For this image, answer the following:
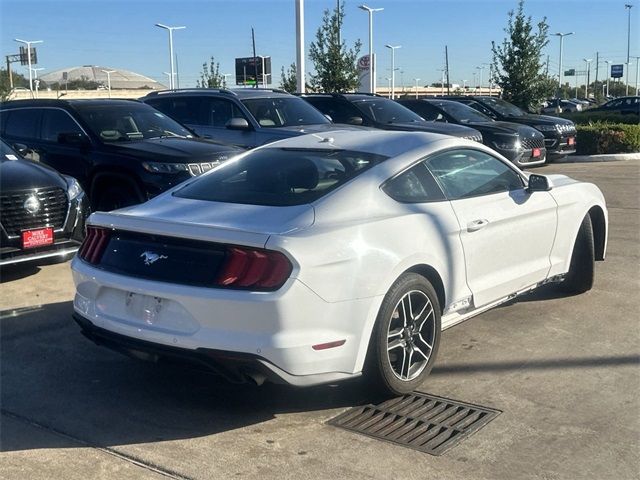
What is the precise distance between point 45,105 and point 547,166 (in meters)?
13.0

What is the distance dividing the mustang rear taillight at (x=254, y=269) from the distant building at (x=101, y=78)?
86394 mm

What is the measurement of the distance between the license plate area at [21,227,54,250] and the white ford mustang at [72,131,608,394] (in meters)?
2.54

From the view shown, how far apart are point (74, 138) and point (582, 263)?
6.09m

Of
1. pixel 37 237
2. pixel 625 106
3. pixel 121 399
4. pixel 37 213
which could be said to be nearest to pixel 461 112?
pixel 37 213

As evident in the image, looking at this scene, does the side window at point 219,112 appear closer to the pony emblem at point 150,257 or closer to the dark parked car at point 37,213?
the dark parked car at point 37,213

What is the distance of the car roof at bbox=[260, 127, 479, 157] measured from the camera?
5.32m

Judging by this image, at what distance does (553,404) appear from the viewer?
4.61 m

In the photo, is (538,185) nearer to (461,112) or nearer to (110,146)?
(110,146)

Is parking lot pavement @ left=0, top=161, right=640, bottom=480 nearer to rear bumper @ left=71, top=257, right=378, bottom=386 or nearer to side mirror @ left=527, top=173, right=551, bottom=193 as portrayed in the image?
rear bumper @ left=71, top=257, right=378, bottom=386

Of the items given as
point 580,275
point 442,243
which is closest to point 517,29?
point 580,275

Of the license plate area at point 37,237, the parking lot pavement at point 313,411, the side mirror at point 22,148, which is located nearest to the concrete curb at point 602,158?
the side mirror at point 22,148

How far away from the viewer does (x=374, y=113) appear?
50.9ft

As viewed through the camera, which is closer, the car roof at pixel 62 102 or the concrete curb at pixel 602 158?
the car roof at pixel 62 102

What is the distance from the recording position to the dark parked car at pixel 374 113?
14.9 meters
